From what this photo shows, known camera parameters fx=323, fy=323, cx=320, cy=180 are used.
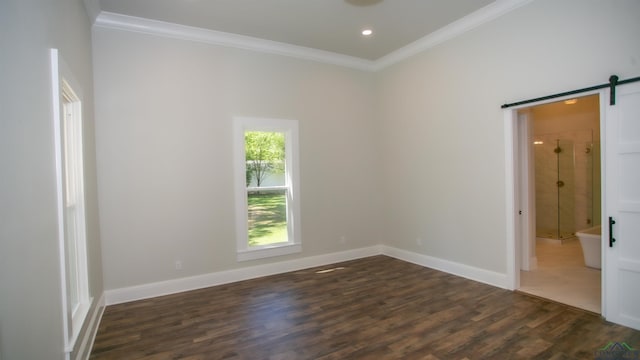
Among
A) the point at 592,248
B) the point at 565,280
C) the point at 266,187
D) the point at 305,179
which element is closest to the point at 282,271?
the point at 266,187

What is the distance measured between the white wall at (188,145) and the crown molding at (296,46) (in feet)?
0.29

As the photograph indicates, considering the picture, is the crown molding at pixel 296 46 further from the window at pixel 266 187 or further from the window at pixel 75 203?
the window at pixel 75 203

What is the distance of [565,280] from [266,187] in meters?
4.07

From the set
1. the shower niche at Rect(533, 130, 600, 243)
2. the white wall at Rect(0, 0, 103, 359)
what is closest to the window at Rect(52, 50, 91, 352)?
the white wall at Rect(0, 0, 103, 359)

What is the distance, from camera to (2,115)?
1.37 metres

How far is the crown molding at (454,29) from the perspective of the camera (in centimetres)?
365

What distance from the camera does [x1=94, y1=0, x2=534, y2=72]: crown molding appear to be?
369 cm

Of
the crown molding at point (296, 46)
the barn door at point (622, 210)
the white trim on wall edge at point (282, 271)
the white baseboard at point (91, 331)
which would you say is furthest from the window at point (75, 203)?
the barn door at point (622, 210)

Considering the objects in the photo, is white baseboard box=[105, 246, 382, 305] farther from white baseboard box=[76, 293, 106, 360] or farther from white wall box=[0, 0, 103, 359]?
white wall box=[0, 0, 103, 359]

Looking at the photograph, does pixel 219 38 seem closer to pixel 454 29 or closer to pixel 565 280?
pixel 454 29

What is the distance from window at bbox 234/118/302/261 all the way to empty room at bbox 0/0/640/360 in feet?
0.11

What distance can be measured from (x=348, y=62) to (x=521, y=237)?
367 cm

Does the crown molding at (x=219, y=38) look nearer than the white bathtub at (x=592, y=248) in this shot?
Yes

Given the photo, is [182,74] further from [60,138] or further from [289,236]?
[289,236]
